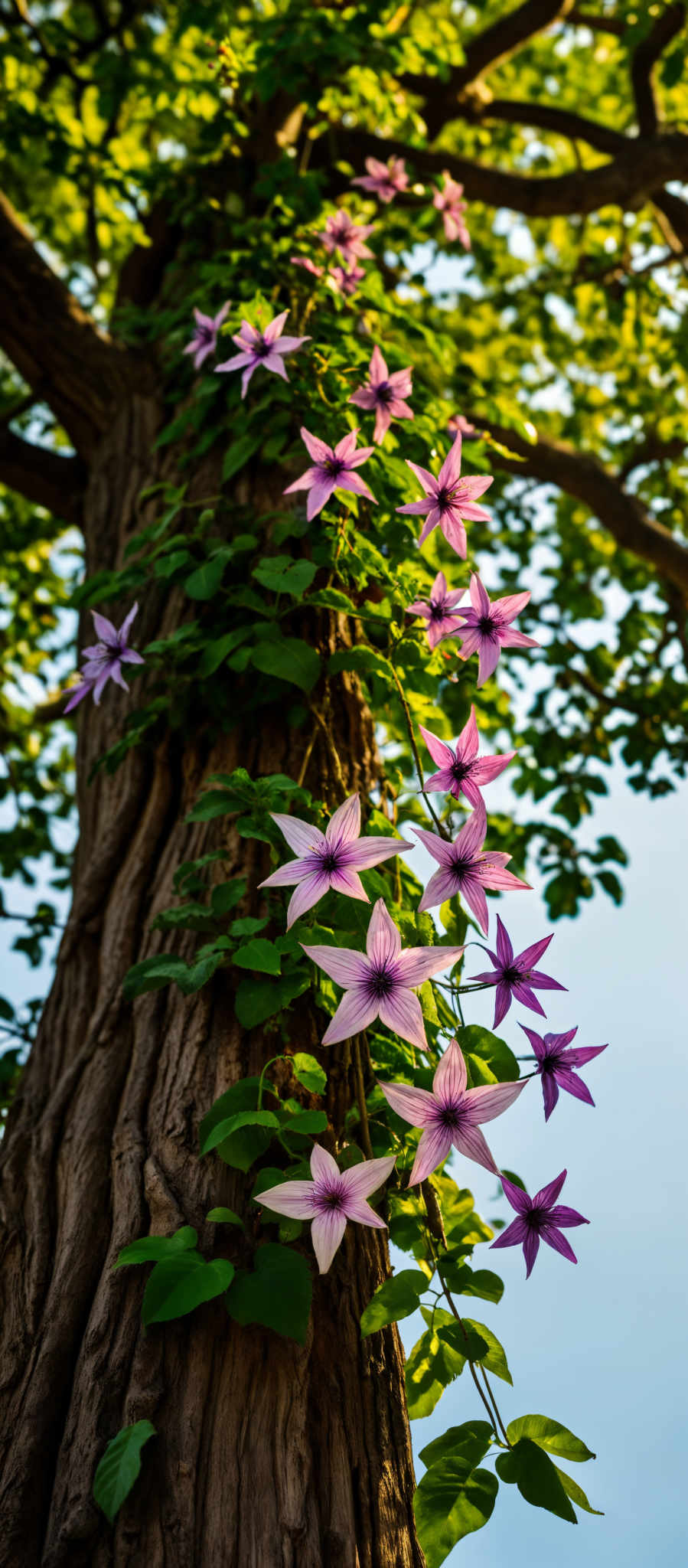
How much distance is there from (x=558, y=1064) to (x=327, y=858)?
376mm

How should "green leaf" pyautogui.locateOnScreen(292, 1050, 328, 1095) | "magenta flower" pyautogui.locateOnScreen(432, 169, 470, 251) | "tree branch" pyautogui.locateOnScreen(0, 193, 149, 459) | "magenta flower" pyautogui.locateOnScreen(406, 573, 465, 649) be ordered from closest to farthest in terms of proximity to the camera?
"green leaf" pyautogui.locateOnScreen(292, 1050, 328, 1095) < "magenta flower" pyautogui.locateOnScreen(406, 573, 465, 649) < "magenta flower" pyautogui.locateOnScreen(432, 169, 470, 251) < "tree branch" pyautogui.locateOnScreen(0, 193, 149, 459)

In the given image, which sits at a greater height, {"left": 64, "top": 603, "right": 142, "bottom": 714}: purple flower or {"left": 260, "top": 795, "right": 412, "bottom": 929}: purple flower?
{"left": 64, "top": 603, "right": 142, "bottom": 714}: purple flower

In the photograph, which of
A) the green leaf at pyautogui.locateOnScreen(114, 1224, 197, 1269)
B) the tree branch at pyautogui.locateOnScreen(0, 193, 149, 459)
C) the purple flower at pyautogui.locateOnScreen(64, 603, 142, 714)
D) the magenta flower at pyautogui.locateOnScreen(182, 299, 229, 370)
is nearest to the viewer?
the green leaf at pyautogui.locateOnScreen(114, 1224, 197, 1269)

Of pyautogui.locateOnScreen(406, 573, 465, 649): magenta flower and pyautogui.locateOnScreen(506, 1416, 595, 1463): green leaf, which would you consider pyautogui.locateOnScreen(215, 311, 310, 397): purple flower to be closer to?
pyautogui.locateOnScreen(406, 573, 465, 649): magenta flower

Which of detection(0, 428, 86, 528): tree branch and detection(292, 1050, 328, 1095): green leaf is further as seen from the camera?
detection(0, 428, 86, 528): tree branch

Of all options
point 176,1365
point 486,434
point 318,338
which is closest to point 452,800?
point 176,1365

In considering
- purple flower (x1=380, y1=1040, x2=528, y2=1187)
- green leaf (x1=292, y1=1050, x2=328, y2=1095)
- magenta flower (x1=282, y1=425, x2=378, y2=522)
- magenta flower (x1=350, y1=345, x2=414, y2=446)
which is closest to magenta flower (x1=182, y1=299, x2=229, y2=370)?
magenta flower (x1=350, y1=345, x2=414, y2=446)

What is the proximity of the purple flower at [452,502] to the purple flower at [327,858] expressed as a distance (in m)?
0.53

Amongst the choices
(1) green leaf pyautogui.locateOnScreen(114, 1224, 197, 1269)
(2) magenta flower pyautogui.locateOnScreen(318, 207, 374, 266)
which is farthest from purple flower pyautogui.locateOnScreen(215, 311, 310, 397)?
(1) green leaf pyautogui.locateOnScreen(114, 1224, 197, 1269)

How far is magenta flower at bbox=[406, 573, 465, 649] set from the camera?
1.57 metres

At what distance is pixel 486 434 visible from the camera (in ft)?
8.30

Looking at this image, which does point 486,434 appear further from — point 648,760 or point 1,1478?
point 1,1478

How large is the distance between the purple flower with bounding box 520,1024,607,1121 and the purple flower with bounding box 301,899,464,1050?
193 mm

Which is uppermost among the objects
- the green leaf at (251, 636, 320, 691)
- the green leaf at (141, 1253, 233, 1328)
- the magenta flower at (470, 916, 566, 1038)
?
the green leaf at (251, 636, 320, 691)
